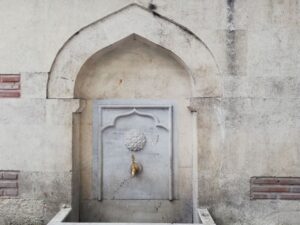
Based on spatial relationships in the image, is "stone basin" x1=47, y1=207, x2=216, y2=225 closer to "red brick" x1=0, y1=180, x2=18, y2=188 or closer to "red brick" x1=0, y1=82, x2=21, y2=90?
"red brick" x1=0, y1=180, x2=18, y2=188

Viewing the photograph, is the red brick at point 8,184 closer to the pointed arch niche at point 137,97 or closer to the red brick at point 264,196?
the pointed arch niche at point 137,97

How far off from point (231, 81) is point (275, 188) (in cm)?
122

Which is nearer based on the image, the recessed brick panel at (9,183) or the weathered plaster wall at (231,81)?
the weathered plaster wall at (231,81)

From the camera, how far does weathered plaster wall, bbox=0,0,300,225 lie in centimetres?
380

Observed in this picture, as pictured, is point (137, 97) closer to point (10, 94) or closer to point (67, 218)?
point (10, 94)

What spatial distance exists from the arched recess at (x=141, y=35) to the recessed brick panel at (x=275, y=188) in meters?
1.02

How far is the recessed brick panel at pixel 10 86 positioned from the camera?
3.91 meters

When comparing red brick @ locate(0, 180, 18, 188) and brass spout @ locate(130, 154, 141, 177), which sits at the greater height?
brass spout @ locate(130, 154, 141, 177)

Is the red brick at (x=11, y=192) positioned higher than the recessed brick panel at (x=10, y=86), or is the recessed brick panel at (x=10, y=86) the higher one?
the recessed brick panel at (x=10, y=86)

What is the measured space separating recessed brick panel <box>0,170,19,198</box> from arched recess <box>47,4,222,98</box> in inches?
37.7

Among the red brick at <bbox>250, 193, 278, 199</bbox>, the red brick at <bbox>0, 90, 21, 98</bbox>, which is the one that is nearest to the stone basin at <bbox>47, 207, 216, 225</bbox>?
the red brick at <bbox>250, 193, 278, 199</bbox>

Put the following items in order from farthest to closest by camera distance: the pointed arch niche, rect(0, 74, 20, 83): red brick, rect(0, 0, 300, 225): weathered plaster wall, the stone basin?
1. the pointed arch niche
2. rect(0, 74, 20, 83): red brick
3. rect(0, 0, 300, 225): weathered plaster wall
4. the stone basin

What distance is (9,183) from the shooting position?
3939mm

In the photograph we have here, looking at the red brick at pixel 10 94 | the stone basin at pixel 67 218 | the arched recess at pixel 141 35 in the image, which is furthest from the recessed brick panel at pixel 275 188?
the red brick at pixel 10 94
